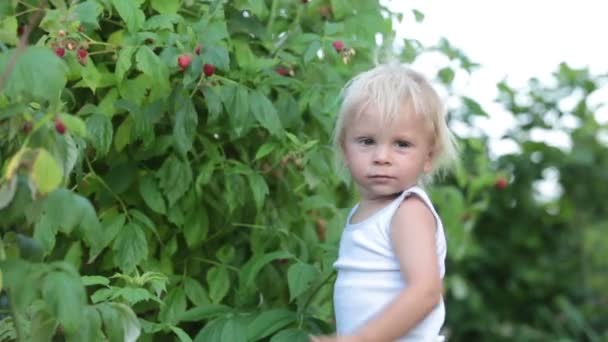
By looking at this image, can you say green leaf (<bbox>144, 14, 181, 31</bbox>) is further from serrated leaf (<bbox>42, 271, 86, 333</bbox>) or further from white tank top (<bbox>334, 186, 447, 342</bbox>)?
serrated leaf (<bbox>42, 271, 86, 333</bbox>)

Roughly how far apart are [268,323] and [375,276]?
0.54 m

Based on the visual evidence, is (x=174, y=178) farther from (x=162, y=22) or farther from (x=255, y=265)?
(x=162, y=22)

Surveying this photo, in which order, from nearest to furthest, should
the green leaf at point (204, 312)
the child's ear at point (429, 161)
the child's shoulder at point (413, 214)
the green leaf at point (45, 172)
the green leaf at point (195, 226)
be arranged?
the green leaf at point (45, 172) → the child's shoulder at point (413, 214) → the child's ear at point (429, 161) → the green leaf at point (204, 312) → the green leaf at point (195, 226)

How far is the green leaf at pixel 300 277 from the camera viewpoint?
3250 mm

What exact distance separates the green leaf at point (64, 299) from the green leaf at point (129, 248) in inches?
37.0

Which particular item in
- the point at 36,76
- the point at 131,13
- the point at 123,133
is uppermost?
the point at 36,76

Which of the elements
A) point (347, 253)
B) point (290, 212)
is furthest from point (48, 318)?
point (290, 212)

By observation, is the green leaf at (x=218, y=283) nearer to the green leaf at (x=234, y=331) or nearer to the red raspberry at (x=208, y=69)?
the green leaf at (x=234, y=331)

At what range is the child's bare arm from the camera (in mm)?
2660

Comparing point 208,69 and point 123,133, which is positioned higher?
point 208,69

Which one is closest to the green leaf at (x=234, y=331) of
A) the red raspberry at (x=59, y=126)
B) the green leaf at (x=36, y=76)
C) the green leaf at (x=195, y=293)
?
the green leaf at (x=195, y=293)

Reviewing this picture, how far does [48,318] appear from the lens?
263 centimetres

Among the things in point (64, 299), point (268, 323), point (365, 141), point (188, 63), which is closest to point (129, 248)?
point (268, 323)

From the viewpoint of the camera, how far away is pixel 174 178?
3422 mm
